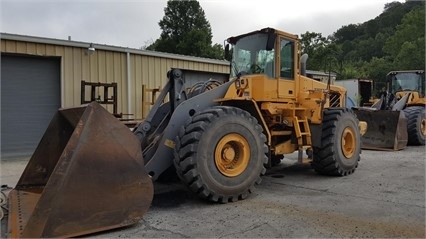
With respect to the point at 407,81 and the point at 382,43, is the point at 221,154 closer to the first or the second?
the point at 407,81

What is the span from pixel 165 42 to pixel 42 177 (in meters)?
35.3

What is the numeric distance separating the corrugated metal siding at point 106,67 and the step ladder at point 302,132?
22.6 ft

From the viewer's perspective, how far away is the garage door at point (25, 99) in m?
10.5

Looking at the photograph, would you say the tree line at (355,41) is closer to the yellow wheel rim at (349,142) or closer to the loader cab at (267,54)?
the yellow wheel rim at (349,142)

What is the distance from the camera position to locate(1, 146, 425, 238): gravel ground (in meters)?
4.07

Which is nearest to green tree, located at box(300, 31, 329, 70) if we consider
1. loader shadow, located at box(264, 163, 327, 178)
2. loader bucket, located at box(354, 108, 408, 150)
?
loader bucket, located at box(354, 108, 408, 150)

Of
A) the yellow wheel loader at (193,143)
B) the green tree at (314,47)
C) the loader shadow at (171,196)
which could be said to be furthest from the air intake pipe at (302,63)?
the green tree at (314,47)

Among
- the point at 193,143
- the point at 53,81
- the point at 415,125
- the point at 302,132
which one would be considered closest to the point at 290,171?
the point at 302,132

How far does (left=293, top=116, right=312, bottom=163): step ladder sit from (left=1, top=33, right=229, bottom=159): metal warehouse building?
3.91 meters

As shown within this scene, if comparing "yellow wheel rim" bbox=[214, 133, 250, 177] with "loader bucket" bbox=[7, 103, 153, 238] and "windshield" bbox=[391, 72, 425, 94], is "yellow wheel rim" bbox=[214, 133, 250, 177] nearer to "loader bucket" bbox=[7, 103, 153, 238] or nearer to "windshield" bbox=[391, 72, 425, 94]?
"loader bucket" bbox=[7, 103, 153, 238]

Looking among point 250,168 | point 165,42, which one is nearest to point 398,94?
point 250,168

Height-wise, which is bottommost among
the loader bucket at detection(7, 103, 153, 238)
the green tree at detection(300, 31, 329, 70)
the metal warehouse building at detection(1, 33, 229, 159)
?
the loader bucket at detection(7, 103, 153, 238)

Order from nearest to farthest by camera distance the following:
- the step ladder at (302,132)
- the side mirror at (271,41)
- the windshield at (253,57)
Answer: the side mirror at (271,41) → the windshield at (253,57) → the step ladder at (302,132)

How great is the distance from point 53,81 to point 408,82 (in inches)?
479
